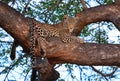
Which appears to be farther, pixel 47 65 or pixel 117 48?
pixel 117 48

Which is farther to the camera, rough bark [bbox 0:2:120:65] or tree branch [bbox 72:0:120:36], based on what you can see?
tree branch [bbox 72:0:120:36]

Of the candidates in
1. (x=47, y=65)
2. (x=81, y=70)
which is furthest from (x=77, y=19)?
(x=81, y=70)

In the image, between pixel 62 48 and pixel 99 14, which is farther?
pixel 99 14

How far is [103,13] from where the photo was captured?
15.4ft

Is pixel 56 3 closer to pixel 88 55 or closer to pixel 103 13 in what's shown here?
pixel 103 13

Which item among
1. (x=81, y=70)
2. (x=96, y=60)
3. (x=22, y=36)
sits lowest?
(x=81, y=70)

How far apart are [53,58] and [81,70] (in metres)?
2.57

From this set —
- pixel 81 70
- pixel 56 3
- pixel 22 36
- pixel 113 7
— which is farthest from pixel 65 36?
pixel 81 70

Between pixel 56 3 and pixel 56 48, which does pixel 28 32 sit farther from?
pixel 56 3

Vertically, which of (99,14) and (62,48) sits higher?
(99,14)

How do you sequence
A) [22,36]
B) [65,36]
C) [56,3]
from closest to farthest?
[22,36]
[65,36]
[56,3]

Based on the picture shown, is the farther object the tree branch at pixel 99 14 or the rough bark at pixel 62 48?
the tree branch at pixel 99 14

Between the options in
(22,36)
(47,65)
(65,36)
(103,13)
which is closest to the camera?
(47,65)

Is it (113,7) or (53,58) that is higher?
(113,7)
